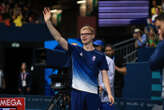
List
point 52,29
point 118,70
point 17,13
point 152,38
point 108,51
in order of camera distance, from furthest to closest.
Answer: point 17,13, point 152,38, point 118,70, point 108,51, point 52,29

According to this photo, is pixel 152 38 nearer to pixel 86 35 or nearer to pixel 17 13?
pixel 17 13

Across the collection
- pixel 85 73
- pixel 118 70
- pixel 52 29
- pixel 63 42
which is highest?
pixel 52 29

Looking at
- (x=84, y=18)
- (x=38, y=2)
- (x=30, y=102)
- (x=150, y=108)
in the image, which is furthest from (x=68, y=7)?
(x=150, y=108)

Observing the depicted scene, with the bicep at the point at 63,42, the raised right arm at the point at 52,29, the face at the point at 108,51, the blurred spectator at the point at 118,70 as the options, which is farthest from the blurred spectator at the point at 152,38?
the raised right arm at the point at 52,29

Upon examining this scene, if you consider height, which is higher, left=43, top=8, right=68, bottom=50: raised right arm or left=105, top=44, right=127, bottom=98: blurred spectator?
left=43, top=8, right=68, bottom=50: raised right arm

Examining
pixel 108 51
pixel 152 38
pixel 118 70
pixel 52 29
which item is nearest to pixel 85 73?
pixel 52 29

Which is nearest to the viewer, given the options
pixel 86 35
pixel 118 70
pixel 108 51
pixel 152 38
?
pixel 86 35

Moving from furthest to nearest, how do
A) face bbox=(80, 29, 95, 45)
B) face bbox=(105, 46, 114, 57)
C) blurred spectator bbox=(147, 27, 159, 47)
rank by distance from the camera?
1. blurred spectator bbox=(147, 27, 159, 47)
2. face bbox=(105, 46, 114, 57)
3. face bbox=(80, 29, 95, 45)

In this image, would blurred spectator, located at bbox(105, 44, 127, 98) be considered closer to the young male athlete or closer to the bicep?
the young male athlete

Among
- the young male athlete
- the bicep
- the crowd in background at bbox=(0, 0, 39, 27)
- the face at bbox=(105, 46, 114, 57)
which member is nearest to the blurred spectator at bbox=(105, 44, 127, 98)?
the face at bbox=(105, 46, 114, 57)

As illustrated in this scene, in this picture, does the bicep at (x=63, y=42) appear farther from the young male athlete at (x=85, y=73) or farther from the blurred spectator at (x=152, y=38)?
the blurred spectator at (x=152, y=38)

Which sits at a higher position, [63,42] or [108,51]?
[63,42]

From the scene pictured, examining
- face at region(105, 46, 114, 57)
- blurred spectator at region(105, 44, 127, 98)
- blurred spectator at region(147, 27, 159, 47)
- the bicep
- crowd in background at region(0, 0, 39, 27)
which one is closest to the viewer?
the bicep

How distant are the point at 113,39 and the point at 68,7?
3674 millimetres
